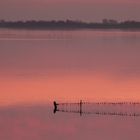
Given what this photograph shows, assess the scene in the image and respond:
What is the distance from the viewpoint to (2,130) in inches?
797

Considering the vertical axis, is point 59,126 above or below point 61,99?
below

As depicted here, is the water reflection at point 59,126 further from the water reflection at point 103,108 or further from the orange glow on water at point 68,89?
the orange glow on water at point 68,89

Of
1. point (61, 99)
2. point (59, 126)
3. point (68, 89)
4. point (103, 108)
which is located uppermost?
point (68, 89)

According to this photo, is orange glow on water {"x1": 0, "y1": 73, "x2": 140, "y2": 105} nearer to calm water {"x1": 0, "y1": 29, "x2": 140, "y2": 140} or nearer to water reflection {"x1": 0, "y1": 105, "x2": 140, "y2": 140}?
calm water {"x1": 0, "y1": 29, "x2": 140, "y2": 140}

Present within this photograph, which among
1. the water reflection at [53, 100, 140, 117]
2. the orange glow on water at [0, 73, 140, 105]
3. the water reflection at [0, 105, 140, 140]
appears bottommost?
the water reflection at [0, 105, 140, 140]

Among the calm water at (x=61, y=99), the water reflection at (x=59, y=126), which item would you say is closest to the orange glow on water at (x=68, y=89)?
the calm water at (x=61, y=99)

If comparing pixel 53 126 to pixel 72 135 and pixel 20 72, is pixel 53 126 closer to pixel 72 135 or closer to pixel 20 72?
pixel 72 135

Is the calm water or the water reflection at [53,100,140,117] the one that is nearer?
the calm water

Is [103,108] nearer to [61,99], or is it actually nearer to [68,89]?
[61,99]

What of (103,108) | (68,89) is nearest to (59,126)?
(103,108)

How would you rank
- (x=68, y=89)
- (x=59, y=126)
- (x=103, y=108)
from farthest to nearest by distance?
(x=68, y=89)
(x=103, y=108)
(x=59, y=126)

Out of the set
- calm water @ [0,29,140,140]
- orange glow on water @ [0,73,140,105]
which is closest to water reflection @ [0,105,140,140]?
calm water @ [0,29,140,140]

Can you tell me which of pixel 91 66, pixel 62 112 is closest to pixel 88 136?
pixel 62 112

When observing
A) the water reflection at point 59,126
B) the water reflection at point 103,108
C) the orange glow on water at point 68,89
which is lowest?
→ the water reflection at point 59,126
